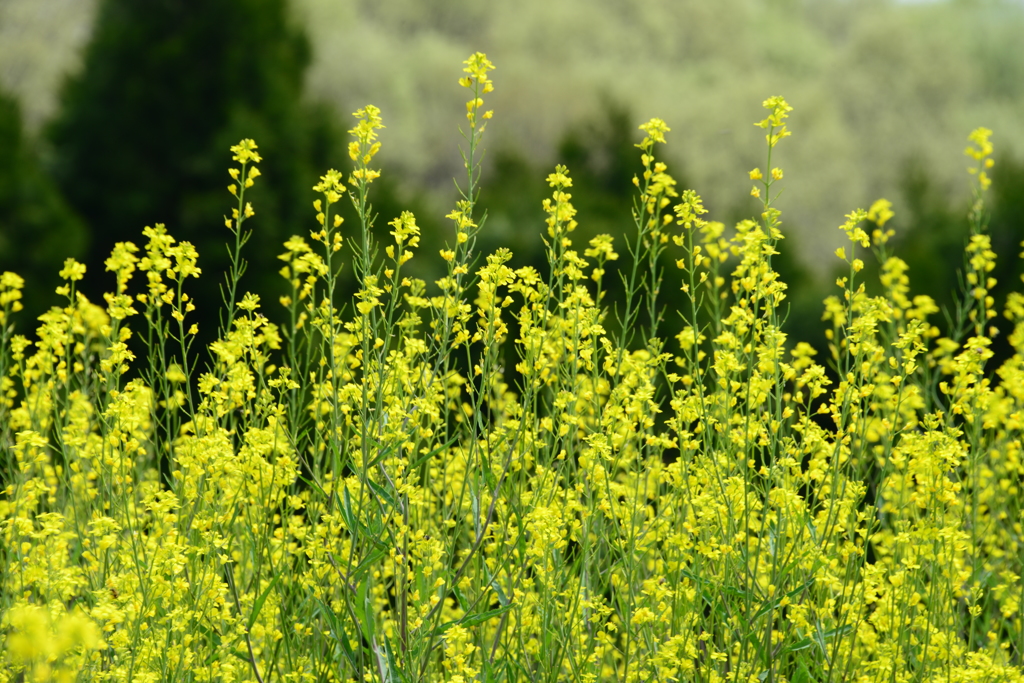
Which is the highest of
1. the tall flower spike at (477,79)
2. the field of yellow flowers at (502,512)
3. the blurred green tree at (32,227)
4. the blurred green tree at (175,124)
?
the blurred green tree at (175,124)

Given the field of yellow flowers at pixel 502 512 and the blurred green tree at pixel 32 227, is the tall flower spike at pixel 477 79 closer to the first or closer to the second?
the field of yellow flowers at pixel 502 512

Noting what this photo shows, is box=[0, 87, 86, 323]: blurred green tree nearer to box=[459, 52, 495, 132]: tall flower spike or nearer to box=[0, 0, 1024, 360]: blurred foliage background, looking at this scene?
box=[0, 0, 1024, 360]: blurred foliage background

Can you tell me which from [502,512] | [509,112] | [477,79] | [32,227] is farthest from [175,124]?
[509,112]

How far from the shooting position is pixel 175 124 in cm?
833

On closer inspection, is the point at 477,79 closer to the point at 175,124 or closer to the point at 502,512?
the point at 502,512

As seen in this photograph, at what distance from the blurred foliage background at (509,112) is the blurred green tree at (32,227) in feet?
0.05

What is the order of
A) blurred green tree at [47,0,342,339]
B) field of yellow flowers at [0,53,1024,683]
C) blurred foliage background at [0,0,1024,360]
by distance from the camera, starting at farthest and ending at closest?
blurred green tree at [47,0,342,339] < blurred foliage background at [0,0,1024,360] < field of yellow flowers at [0,53,1024,683]

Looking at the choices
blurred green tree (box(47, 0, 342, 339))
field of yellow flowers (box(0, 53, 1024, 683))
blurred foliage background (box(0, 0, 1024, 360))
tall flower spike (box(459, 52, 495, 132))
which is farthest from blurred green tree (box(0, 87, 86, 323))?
tall flower spike (box(459, 52, 495, 132))

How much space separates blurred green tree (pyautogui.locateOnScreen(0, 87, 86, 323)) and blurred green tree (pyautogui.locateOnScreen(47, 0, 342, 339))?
0.71 metres

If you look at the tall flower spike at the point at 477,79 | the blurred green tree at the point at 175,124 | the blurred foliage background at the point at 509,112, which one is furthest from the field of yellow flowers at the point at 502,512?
the blurred green tree at the point at 175,124

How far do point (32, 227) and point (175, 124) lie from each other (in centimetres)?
165

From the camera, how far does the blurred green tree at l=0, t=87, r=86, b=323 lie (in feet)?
23.4

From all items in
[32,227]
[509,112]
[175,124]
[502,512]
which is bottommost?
[502,512]

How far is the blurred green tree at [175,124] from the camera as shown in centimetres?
810
